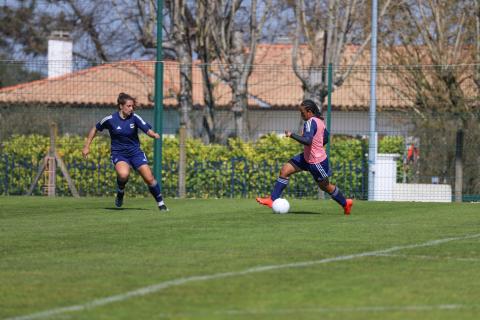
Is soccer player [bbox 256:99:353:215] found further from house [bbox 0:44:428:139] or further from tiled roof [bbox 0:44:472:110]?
house [bbox 0:44:428:139]

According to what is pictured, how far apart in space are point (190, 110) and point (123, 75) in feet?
27.2

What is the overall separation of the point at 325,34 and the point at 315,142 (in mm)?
15472

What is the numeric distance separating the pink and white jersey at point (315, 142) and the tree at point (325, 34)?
902 cm

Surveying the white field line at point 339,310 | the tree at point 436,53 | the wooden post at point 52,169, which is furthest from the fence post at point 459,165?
the white field line at point 339,310

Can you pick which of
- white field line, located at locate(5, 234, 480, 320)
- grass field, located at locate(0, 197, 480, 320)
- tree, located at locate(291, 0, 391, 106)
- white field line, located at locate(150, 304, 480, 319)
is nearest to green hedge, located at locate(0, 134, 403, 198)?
tree, located at locate(291, 0, 391, 106)

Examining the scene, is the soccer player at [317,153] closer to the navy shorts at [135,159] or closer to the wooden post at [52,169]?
the navy shorts at [135,159]

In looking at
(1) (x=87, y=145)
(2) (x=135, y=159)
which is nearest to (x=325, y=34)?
(2) (x=135, y=159)

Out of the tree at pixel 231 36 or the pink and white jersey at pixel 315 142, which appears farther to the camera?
the tree at pixel 231 36

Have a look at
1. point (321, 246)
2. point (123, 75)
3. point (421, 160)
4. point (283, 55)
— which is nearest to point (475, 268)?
point (321, 246)

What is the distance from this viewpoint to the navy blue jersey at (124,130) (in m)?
18.3

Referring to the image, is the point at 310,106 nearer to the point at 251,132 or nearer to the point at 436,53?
the point at 251,132

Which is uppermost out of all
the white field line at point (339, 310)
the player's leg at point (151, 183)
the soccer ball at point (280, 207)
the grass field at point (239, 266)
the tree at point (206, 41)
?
the tree at point (206, 41)

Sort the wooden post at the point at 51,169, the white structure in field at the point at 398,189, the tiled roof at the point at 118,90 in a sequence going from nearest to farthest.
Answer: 1. the white structure in field at the point at 398,189
2. the wooden post at the point at 51,169
3. the tiled roof at the point at 118,90

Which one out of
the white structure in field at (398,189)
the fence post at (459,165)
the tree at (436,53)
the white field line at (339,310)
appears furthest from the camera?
the tree at (436,53)
